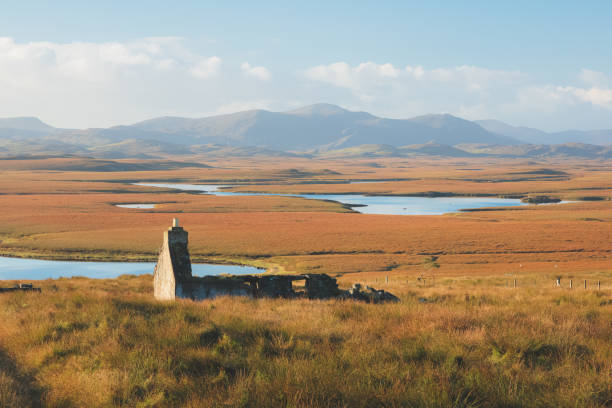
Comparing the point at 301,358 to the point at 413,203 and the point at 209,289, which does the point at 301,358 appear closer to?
the point at 209,289

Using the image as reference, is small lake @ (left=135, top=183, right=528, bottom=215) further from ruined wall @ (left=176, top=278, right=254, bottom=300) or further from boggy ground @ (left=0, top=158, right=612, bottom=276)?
ruined wall @ (left=176, top=278, right=254, bottom=300)

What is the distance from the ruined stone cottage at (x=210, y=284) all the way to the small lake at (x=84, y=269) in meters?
34.7

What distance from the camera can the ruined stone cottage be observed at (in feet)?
48.8

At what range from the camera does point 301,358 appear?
6934 millimetres

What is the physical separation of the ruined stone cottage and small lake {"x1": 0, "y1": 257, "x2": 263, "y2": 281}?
3468 centimetres

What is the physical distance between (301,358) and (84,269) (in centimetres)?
5351

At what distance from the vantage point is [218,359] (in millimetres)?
7090

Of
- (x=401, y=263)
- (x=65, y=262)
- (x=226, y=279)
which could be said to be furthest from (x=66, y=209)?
(x=226, y=279)

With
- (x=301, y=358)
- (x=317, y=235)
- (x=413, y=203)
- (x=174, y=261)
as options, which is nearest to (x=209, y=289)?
(x=174, y=261)

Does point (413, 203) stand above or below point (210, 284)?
below

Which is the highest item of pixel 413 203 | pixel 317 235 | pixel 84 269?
pixel 413 203

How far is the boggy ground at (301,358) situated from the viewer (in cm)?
588

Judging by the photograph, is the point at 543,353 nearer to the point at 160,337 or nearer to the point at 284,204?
the point at 160,337

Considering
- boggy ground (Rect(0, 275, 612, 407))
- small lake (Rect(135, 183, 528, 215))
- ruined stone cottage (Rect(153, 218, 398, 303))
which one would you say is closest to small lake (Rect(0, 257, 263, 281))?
ruined stone cottage (Rect(153, 218, 398, 303))
